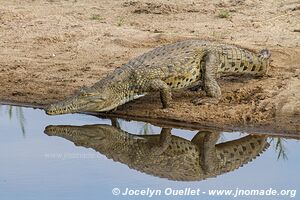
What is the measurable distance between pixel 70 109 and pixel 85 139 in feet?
1.53

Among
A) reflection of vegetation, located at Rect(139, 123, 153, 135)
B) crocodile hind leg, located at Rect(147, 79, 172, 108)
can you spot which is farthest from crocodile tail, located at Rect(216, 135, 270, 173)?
crocodile hind leg, located at Rect(147, 79, 172, 108)

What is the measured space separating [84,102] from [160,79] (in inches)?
33.3

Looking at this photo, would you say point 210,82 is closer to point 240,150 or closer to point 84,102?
point 240,150

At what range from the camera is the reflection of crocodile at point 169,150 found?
26.7 feet

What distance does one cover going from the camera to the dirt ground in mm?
A: 9391

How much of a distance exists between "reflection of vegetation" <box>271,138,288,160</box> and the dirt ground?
0.76ft

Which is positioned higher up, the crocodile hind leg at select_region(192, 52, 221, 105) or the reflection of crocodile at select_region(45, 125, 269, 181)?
the crocodile hind leg at select_region(192, 52, 221, 105)

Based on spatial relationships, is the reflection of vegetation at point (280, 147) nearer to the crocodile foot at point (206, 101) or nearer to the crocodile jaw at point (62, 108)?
the crocodile foot at point (206, 101)

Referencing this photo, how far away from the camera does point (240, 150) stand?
336 inches

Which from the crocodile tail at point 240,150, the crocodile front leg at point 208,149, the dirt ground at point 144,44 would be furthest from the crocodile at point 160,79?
the crocodile tail at point 240,150

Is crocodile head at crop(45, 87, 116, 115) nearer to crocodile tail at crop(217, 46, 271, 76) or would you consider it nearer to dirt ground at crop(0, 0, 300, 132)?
dirt ground at crop(0, 0, 300, 132)

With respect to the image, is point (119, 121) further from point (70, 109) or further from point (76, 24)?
point (76, 24)

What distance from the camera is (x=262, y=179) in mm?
7711

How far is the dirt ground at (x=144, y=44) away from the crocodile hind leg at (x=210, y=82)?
9 cm
